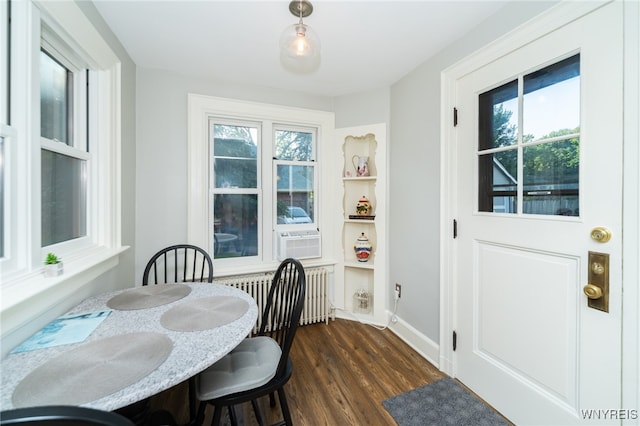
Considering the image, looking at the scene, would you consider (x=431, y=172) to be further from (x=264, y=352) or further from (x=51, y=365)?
(x=51, y=365)

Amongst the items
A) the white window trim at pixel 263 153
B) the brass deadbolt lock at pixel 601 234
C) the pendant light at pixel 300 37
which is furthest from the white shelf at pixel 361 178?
the brass deadbolt lock at pixel 601 234

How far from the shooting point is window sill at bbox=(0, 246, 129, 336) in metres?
0.84

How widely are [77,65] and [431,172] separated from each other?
92.1 inches

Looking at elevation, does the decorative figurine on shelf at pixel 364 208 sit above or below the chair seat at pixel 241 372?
above

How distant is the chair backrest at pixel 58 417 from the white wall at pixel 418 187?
1.93 m

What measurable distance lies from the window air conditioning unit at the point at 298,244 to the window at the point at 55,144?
1.24m

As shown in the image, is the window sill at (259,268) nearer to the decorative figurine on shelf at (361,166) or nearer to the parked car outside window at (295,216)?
the parked car outside window at (295,216)

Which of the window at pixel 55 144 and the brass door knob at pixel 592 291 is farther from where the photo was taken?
the brass door knob at pixel 592 291

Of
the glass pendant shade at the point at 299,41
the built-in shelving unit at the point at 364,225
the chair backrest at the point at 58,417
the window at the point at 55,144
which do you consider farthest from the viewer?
the built-in shelving unit at the point at 364,225

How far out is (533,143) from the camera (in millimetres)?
1347

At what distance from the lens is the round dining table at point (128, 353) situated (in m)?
0.69

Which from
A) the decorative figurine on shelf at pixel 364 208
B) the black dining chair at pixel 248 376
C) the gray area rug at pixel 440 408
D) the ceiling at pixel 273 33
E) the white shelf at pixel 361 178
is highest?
the ceiling at pixel 273 33

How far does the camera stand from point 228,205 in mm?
2416

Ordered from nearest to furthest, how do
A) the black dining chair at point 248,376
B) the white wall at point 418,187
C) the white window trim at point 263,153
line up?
the black dining chair at point 248,376 < the white wall at point 418,187 < the white window trim at point 263,153
